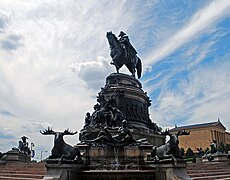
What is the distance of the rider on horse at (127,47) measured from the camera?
98.3 ft

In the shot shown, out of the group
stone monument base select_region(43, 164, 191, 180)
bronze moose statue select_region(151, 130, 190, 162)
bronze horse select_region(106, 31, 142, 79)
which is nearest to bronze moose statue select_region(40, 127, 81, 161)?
stone monument base select_region(43, 164, 191, 180)

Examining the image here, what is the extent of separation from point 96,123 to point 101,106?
2240mm

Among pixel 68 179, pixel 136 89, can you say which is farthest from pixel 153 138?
pixel 68 179

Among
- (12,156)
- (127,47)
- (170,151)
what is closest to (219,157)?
(127,47)

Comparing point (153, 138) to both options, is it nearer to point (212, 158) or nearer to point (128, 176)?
point (212, 158)

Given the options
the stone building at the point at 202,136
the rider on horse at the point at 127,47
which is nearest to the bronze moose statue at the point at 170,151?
the rider on horse at the point at 127,47

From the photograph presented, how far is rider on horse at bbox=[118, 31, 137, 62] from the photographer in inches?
1180

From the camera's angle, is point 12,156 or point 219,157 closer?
point 219,157

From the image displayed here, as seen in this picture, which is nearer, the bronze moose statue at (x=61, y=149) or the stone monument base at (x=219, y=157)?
the bronze moose statue at (x=61, y=149)

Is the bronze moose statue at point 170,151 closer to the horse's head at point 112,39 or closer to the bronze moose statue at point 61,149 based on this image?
the bronze moose statue at point 61,149

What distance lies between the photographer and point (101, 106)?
24.5 m

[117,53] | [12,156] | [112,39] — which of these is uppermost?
[112,39]

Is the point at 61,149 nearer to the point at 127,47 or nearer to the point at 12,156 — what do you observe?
the point at 12,156

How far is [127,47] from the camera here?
30.1 meters
